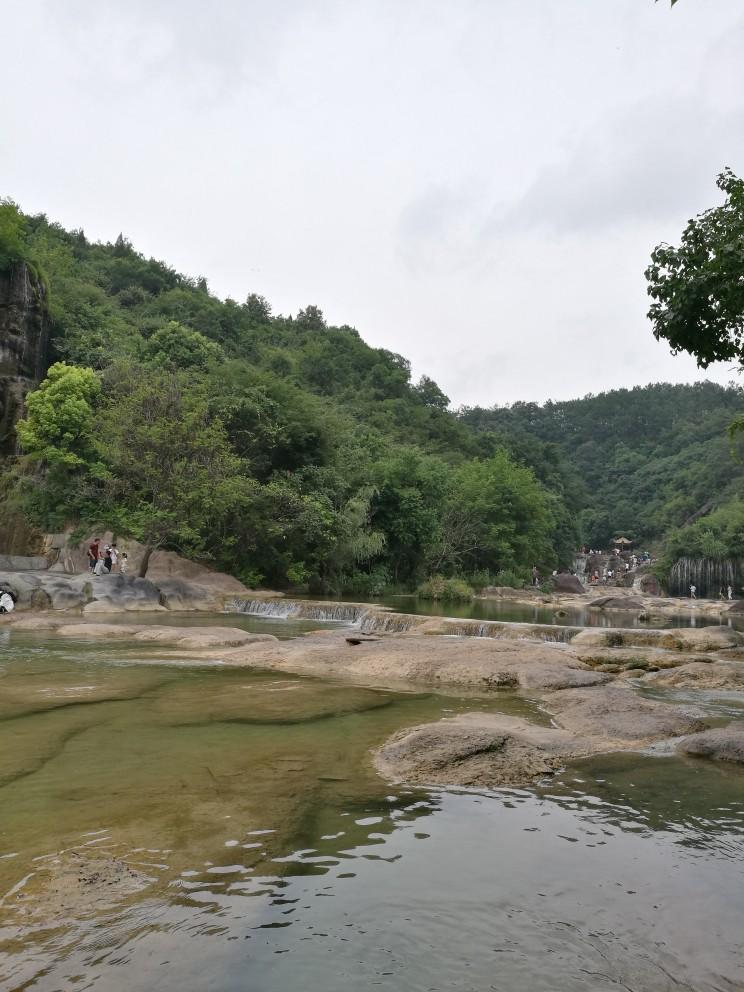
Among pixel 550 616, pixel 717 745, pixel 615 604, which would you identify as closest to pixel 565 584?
pixel 615 604

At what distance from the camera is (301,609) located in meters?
25.3

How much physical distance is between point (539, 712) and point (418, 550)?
33.7 m

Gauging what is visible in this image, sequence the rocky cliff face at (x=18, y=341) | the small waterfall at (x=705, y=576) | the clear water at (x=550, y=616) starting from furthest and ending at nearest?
1. the small waterfall at (x=705, y=576)
2. the rocky cliff face at (x=18, y=341)
3. the clear water at (x=550, y=616)

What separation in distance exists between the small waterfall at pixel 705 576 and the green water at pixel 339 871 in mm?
58452

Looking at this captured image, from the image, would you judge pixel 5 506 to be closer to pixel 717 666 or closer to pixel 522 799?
pixel 717 666

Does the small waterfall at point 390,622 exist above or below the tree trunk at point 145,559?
below

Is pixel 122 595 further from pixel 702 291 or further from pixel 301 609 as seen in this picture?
pixel 702 291

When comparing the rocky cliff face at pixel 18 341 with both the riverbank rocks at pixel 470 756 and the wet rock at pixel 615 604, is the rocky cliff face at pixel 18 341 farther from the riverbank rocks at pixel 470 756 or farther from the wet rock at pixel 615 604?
the wet rock at pixel 615 604

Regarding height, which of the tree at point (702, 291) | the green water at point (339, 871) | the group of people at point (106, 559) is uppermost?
the tree at point (702, 291)

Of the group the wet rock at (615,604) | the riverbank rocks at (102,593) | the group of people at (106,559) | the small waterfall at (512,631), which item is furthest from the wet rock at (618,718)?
the wet rock at (615,604)

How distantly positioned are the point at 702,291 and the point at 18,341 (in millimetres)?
33584

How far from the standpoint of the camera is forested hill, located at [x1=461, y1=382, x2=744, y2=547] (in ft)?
269

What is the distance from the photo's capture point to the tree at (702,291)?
10938 millimetres

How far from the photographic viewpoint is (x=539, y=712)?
900 cm
